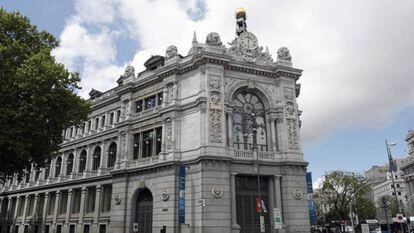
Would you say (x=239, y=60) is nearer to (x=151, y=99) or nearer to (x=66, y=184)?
(x=151, y=99)

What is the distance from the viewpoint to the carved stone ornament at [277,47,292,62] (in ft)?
129

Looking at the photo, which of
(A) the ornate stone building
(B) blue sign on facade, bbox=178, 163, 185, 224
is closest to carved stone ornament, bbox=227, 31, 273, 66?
(A) the ornate stone building

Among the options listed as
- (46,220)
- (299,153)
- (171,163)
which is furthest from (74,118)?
(46,220)

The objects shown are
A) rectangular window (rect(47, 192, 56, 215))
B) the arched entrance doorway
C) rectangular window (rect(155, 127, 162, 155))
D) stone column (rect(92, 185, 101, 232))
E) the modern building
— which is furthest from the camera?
the modern building

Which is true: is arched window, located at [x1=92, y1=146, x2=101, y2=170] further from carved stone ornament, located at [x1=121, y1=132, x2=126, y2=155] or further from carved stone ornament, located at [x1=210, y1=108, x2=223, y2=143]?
carved stone ornament, located at [x1=210, y1=108, x2=223, y2=143]

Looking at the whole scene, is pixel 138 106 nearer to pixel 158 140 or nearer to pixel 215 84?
pixel 158 140

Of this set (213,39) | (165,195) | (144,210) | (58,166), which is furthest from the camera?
(58,166)

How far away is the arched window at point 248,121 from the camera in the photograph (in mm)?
36031

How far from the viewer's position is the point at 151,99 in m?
40.2

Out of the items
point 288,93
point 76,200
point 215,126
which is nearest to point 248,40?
point 288,93

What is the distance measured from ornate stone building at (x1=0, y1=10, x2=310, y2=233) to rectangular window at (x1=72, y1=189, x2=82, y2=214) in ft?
9.81

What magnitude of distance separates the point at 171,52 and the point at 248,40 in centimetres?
796

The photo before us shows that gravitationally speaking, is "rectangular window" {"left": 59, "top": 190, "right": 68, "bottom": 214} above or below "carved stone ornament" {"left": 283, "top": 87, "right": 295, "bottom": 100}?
below

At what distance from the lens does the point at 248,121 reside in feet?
121
